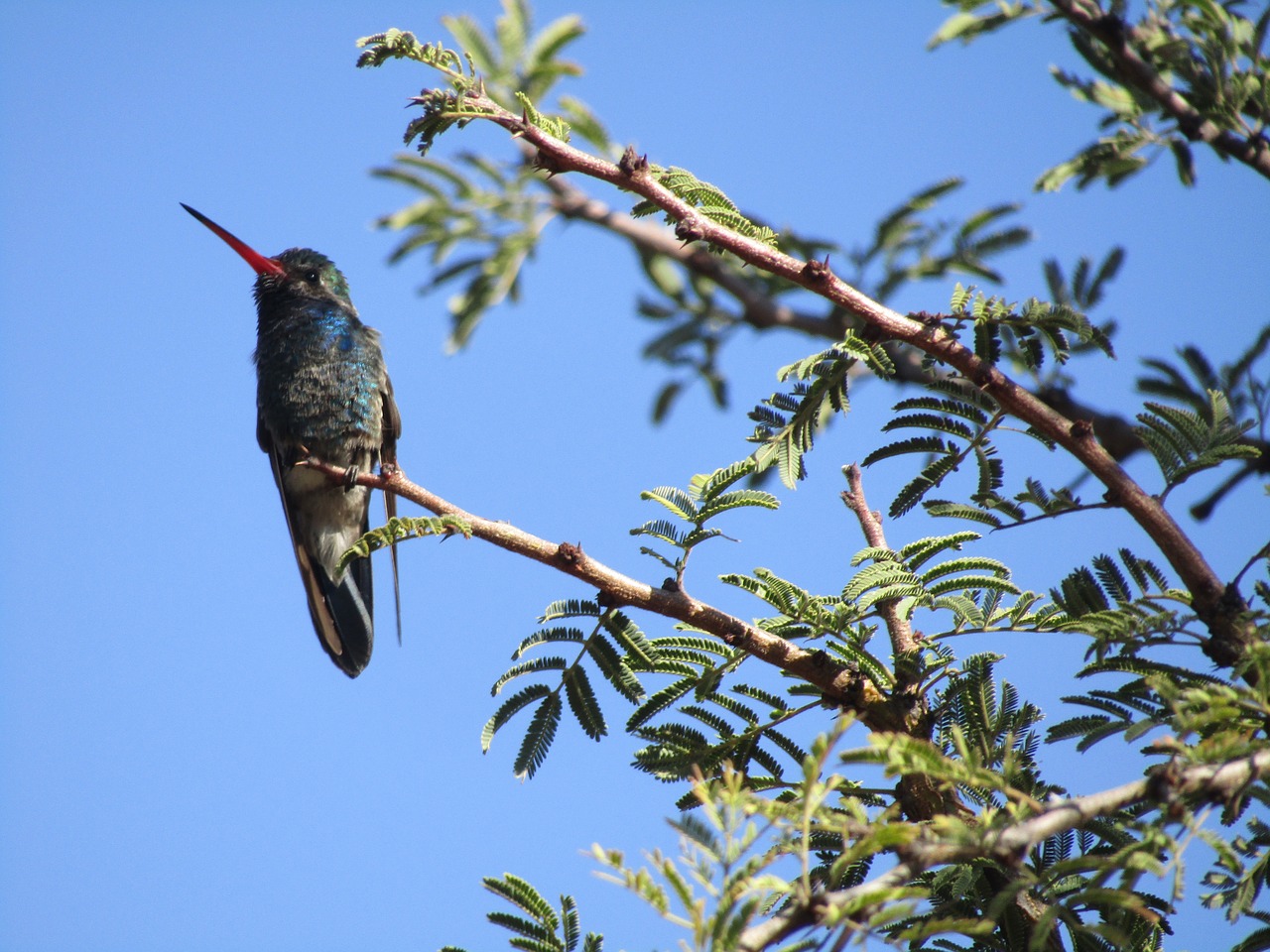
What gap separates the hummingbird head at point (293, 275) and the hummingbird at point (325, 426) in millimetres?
126

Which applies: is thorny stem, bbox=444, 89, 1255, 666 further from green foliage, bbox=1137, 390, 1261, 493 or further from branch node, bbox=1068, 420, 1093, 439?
green foliage, bbox=1137, 390, 1261, 493

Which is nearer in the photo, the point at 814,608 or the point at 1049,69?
the point at 814,608

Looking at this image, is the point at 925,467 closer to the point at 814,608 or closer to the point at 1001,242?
the point at 814,608

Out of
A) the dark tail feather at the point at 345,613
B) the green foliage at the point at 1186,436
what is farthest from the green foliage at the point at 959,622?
the dark tail feather at the point at 345,613

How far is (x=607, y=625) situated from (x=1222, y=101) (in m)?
2.05

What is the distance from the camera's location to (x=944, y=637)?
2783mm

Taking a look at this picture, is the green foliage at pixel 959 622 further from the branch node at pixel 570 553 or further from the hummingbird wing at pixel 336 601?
the hummingbird wing at pixel 336 601

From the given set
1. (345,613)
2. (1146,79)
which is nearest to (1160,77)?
(1146,79)

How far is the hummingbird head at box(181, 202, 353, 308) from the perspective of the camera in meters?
7.06

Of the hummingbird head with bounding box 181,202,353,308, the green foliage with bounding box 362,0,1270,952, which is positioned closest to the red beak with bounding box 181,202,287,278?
the hummingbird head with bounding box 181,202,353,308

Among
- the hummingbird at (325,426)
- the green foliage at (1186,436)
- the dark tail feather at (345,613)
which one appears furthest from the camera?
the hummingbird at (325,426)

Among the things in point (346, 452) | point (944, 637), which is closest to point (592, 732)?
point (944, 637)

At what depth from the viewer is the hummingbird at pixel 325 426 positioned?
6.15 meters

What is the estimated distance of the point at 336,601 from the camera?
19.5 ft
